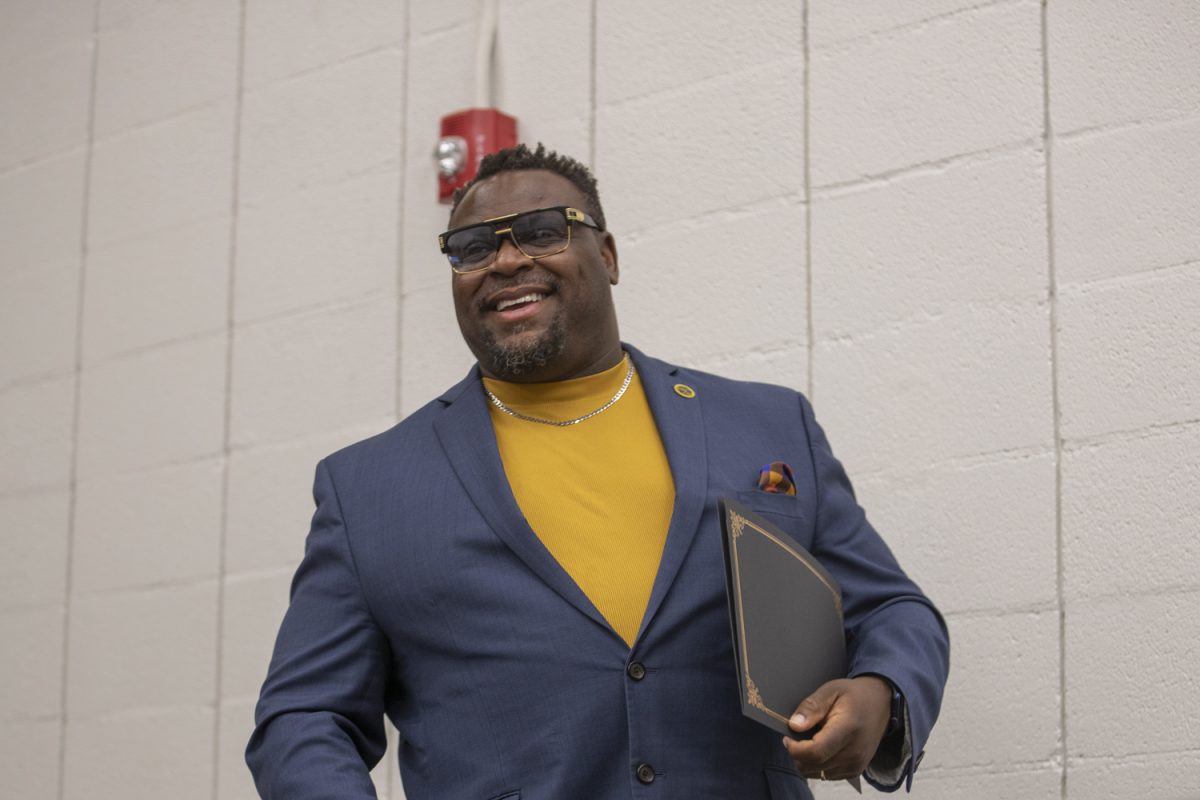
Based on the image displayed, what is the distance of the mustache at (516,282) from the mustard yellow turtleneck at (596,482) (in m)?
0.14

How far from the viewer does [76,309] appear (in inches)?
177

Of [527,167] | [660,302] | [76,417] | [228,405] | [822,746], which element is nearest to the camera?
[822,746]

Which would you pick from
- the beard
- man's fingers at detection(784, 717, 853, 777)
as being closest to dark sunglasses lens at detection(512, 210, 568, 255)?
the beard

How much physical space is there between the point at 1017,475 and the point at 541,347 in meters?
0.86

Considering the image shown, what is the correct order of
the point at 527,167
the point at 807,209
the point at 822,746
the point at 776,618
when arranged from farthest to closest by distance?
the point at 807,209
the point at 527,167
the point at 776,618
the point at 822,746

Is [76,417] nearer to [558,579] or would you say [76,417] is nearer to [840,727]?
[558,579]

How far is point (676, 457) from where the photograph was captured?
8.71 ft

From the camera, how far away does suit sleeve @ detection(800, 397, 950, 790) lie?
2455mm

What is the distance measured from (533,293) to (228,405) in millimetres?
1562

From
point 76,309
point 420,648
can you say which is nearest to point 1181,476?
point 420,648

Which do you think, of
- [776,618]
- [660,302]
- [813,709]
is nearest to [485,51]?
[660,302]

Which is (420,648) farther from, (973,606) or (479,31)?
(479,31)

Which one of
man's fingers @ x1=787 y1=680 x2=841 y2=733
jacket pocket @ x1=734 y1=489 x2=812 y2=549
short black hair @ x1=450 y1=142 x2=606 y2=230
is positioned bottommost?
man's fingers @ x1=787 y1=680 x2=841 y2=733

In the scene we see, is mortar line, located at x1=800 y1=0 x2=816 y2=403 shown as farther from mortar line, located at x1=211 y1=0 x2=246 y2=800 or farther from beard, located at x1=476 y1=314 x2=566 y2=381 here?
mortar line, located at x1=211 y1=0 x2=246 y2=800
